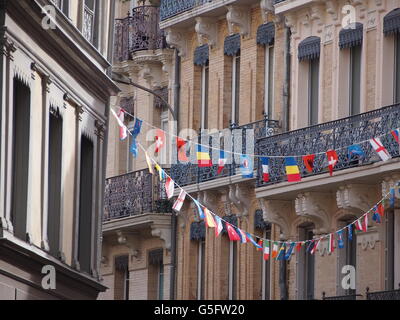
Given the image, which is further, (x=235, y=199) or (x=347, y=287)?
(x=235, y=199)

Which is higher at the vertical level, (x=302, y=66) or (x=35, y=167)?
(x=302, y=66)

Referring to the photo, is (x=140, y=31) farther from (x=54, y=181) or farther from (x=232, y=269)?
(x=54, y=181)

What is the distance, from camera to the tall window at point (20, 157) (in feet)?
120

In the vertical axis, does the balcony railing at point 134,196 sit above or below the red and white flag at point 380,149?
above

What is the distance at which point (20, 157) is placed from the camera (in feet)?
121

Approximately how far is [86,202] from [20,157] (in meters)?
5.76

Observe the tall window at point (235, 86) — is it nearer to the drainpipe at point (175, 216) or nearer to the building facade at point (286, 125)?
the building facade at point (286, 125)

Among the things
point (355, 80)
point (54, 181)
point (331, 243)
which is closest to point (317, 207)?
Answer: point (331, 243)

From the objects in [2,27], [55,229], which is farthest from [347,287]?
[2,27]

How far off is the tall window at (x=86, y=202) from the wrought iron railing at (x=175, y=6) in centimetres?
1097

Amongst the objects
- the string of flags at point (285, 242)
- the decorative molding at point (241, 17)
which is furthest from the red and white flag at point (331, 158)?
the decorative molding at point (241, 17)

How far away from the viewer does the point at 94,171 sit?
1683 inches
